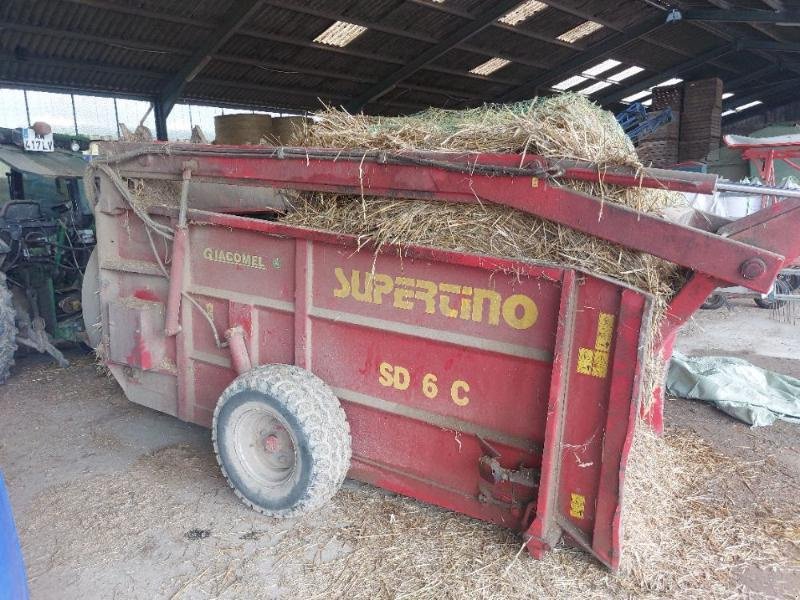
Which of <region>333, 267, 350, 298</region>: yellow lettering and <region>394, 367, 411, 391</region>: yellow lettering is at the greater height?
<region>333, 267, 350, 298</region>: yellow lettering

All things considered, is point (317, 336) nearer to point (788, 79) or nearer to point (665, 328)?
point (665, 328)

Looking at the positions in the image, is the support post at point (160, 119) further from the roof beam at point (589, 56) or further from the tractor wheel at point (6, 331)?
the roof beam at point (589, 56)

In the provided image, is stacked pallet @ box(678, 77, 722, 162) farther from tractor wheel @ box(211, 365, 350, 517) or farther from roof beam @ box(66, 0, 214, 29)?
tractor wheel @ box(211, 365, 350, 517)

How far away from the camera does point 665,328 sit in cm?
279

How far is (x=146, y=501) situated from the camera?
361 centimetres

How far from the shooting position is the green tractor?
229 inches

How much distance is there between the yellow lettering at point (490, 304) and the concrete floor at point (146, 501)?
1.24m

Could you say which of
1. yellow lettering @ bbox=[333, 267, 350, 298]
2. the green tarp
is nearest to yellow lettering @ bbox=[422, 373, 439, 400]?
yellow lettering @ bbox=[333, 267, 350, 298]

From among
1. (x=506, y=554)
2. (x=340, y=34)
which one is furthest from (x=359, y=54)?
(x=506, y=554)

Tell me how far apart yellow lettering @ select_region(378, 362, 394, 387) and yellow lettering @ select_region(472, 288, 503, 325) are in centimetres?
61

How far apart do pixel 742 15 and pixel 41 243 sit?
1408cm

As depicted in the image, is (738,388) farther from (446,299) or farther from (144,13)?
(144,13)

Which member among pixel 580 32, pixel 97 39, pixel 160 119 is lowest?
pixel 160 119

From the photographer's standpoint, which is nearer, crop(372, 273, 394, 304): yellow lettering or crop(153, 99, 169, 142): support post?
crop(372, 273, 394, 304): yellow lettering
